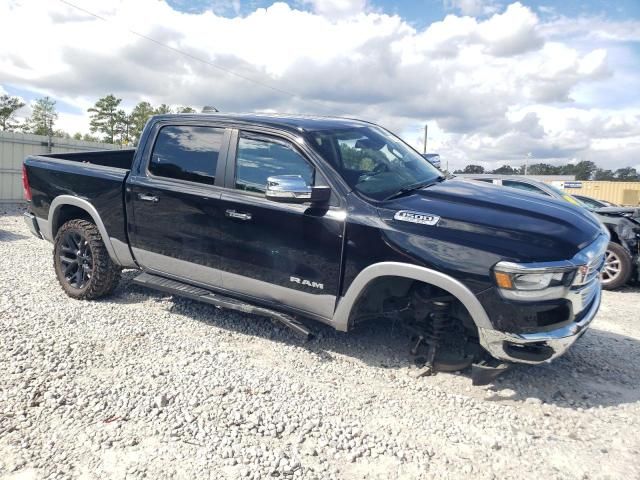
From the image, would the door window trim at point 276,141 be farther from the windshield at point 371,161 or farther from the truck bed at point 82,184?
the truck bed at point 82,184

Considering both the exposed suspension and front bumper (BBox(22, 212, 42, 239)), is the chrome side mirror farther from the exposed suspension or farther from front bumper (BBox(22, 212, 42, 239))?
front bumper (BBox(22, 212, 42, 239))

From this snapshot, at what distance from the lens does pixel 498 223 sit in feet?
9.88

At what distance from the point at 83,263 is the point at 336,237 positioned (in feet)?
9.84

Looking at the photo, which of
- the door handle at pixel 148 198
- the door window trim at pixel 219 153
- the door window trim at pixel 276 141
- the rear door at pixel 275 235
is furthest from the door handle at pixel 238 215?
the door handle at pixel 148 198

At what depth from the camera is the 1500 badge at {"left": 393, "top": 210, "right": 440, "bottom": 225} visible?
311cm

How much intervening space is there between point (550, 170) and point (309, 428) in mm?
88225

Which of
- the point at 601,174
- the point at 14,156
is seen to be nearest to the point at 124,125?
the point at 14,156

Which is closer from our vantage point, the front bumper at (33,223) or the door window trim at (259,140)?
the door window trim at (259,140)

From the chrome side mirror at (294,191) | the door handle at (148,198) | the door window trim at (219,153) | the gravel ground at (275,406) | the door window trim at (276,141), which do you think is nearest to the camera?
the gravel ground at (275,406)

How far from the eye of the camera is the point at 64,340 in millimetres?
3754

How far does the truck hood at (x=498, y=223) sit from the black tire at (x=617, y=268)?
402 cm

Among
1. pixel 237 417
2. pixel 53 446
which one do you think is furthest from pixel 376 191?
pixel 53 446

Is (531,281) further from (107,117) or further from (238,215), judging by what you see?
A: (107,117)

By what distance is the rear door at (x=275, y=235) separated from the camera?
11.3 feet
